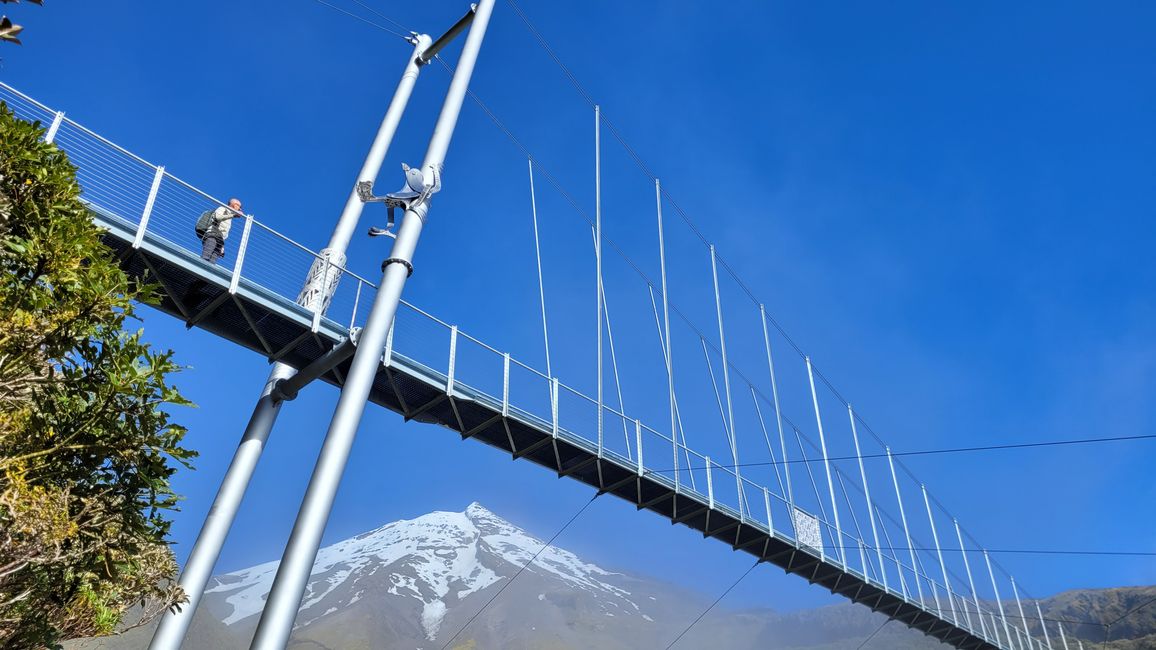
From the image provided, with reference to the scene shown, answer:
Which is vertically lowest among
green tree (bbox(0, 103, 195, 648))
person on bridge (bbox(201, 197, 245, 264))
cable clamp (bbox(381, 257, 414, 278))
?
green tree (bbox(0, 103, 195, 648))

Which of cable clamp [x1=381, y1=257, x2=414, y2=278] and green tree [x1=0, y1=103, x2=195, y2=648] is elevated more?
cable clamp [x1=381, y1=257, x2=414, y2=278]

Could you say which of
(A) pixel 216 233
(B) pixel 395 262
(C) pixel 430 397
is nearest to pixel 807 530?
(C) pixel 430 397

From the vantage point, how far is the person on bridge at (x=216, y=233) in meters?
13.9

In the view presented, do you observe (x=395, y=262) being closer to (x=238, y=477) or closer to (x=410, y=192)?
(x=410, y=192)

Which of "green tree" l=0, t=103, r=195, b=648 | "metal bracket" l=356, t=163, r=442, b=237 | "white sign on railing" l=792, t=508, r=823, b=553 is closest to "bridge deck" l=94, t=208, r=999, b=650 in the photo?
"white sign on railing" l=792, t=508, r=823, b=553

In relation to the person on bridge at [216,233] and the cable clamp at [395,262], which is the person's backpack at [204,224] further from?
the cable clamp at [395,262]

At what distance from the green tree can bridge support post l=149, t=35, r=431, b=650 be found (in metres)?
3.14

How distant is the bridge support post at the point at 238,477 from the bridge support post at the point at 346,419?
Result: 233 centimetres

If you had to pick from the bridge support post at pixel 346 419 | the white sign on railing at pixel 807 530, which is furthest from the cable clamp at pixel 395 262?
the white sign on railing at pixel 807 530

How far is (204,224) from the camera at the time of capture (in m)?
13.9

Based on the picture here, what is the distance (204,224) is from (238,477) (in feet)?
14.9

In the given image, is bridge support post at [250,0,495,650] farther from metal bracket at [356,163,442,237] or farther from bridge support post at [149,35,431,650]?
bridge support post at [149,35,431,650]

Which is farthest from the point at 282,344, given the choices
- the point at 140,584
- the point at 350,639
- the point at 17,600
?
the point at 350,639

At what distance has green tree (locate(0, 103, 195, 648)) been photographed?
251 inches
